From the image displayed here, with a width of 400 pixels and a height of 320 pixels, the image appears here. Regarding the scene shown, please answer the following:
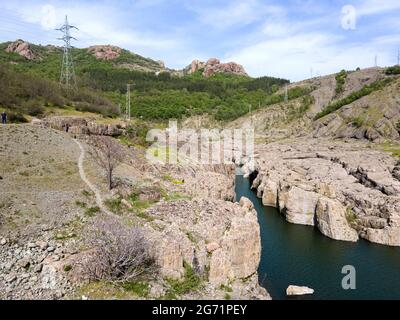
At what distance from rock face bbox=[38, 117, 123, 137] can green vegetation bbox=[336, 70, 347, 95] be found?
119 meters

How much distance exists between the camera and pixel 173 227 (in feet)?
87.8

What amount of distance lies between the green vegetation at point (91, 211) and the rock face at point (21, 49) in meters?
161

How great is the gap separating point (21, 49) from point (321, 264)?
574 ft

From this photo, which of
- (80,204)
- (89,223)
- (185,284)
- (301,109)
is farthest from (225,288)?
(301,109)

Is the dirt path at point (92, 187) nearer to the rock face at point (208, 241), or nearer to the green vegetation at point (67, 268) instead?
the rock face at point (208, 241)

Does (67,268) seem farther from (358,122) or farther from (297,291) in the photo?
(358,122)

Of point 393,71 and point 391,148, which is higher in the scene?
point 393,71

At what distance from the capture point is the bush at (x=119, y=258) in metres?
21.3

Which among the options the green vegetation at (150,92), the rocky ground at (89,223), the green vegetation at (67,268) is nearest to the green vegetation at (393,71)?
the green vegetation at (150,92)

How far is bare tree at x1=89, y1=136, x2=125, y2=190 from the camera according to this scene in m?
37.2

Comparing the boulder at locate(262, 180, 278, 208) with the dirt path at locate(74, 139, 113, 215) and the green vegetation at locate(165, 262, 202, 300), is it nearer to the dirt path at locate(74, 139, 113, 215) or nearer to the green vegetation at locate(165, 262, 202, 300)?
the dirt path at locate(74, 139, 113, 215)

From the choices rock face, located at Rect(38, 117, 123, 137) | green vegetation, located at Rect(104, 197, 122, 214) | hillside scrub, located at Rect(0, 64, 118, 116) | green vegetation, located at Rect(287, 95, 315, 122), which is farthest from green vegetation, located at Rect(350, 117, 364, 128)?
green vegetation, located at Rect(104, 197, 122, 214)

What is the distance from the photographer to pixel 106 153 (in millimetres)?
41562
